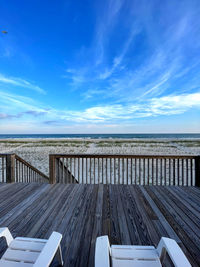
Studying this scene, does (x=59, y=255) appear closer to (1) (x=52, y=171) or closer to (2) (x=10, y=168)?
(1) (x=52, y=171)

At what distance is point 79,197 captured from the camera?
2482 millimetres

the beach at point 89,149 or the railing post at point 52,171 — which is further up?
the railing post at point 52,171

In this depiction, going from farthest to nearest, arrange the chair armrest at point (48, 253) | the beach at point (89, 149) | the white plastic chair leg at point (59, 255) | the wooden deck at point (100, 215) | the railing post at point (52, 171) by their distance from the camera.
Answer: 1. the beach at point (89, 149)
2. the railing post at point (52, 171)
3. the wooden deck at point (100, 215)
4. the white plastic chair leg at point (59, 255)
5. the chair armrest at point (48, 253)

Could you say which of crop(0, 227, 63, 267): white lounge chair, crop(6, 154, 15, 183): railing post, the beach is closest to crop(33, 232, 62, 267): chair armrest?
crop(0, 227, 63, 267): white lounge chair

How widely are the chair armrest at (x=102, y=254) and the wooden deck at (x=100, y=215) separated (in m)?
0.59

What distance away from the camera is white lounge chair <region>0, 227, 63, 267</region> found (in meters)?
0.78

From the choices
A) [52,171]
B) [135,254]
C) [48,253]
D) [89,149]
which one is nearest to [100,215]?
[135,254]

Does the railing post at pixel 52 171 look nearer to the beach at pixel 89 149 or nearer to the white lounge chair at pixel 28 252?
the white lounge chair at pixel 28 252

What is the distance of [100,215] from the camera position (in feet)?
6.33

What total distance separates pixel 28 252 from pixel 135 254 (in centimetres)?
95

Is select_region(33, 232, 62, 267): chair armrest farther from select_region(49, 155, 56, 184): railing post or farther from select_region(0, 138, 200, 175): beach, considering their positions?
select_region(0, 138, 200, 175): beach

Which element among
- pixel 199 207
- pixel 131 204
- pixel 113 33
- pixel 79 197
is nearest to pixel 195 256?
pixel 131 204

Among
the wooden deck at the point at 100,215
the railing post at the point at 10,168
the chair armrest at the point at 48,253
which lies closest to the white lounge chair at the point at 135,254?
the chair armrest at the point at 48,253

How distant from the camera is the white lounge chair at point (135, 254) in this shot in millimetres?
766
